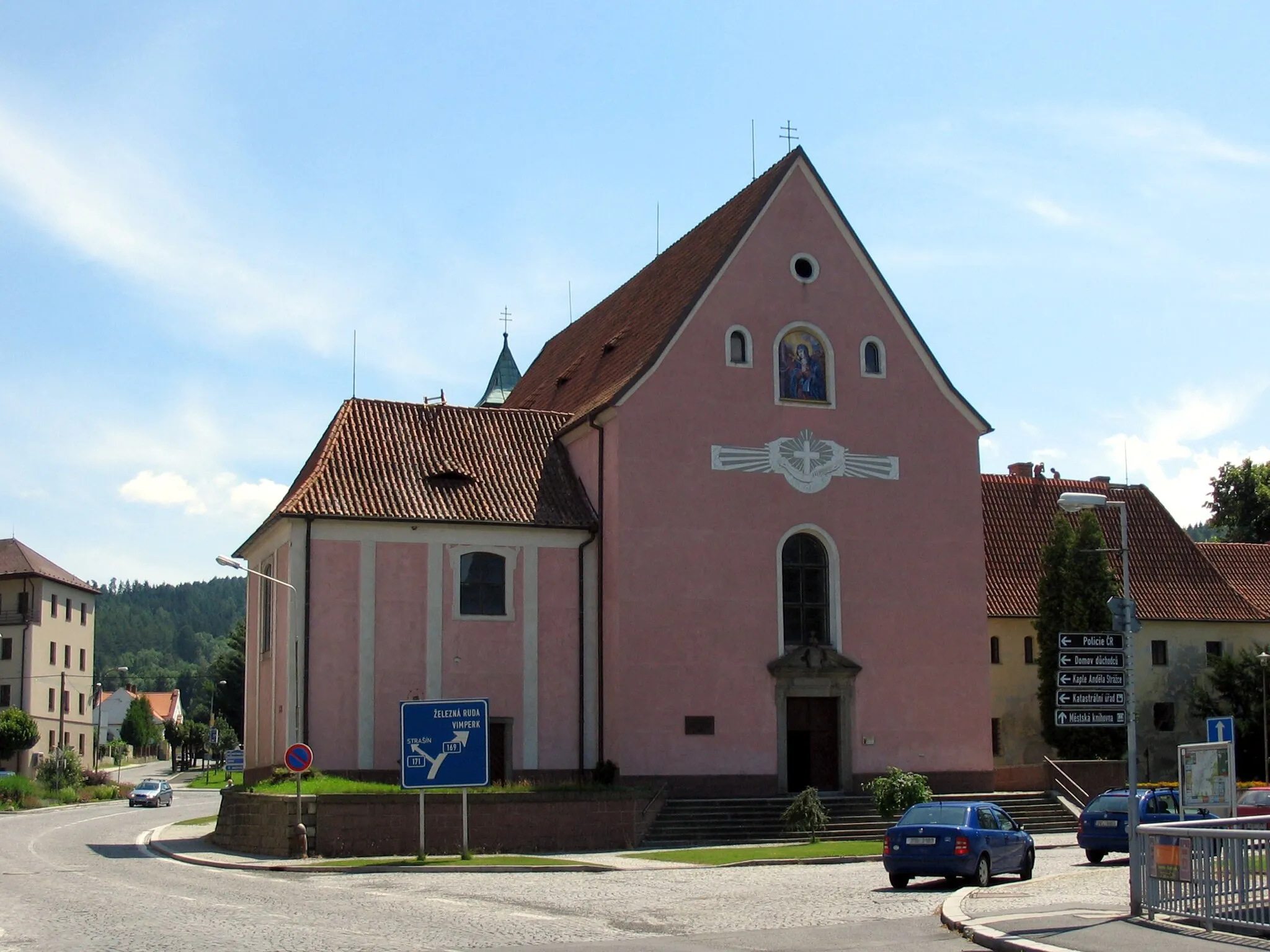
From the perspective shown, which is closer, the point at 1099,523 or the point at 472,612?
the point at 472,612

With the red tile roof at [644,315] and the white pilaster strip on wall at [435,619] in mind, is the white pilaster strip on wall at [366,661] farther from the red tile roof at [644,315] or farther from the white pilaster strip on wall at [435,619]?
the red tile roof at [644,315]

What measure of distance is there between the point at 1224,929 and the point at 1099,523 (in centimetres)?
3703

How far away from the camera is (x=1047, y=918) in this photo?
16.5m

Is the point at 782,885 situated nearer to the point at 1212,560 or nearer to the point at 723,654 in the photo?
the point at 723,654

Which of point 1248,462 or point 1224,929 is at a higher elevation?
point 1248,462

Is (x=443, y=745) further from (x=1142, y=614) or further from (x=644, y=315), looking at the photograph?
(x=1142, y=614)

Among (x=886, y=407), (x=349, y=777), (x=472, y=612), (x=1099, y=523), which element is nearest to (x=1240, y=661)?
(x=1099, y=523)

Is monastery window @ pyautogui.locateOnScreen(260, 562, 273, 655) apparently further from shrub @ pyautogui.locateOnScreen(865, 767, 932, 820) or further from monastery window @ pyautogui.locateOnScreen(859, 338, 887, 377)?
monastery window @ pyautogui.locateOnScreen(859, 338, 887, 377)

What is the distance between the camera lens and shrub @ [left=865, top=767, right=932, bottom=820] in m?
32.9

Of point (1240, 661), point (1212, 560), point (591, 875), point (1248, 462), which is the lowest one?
point (591, 875)

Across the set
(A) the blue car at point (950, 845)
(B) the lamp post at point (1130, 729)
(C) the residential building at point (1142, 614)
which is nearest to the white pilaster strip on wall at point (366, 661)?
(A) the blue car at point (950, 845)

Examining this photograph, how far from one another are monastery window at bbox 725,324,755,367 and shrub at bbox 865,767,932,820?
10973 millimetres

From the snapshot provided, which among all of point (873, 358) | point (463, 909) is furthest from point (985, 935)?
point (873, 358)

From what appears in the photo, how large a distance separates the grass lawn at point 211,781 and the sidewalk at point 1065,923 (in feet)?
242
